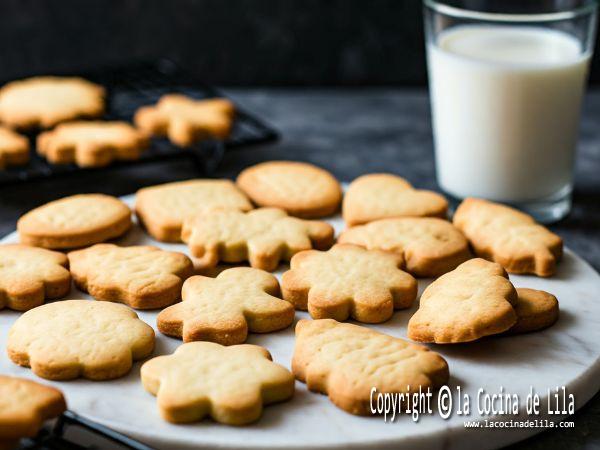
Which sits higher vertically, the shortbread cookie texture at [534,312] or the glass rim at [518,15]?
the glass rim at [518,15]

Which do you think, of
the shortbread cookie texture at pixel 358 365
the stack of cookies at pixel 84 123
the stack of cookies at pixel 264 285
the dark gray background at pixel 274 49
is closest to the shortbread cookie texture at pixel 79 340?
the stack of cookies at pixel 264 285

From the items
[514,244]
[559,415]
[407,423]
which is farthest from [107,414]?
[514,244]

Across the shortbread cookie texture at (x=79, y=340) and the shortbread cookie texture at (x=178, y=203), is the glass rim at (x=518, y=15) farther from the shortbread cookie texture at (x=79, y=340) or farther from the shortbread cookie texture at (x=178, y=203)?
the shortbread cookie texture at (x=79, y=340)

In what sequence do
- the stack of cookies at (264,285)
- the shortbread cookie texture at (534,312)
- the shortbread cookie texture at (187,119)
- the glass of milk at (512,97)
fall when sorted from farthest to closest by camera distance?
the shortbread cookie texture at (187,119) < the glass of milk at (512,97) < the shortbread cookie texture at (534,312) < the stack of cookies at (264,285)

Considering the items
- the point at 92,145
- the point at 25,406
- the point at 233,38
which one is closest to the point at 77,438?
the point at 25,406

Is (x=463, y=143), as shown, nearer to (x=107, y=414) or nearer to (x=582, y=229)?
(x=582, y=229)
